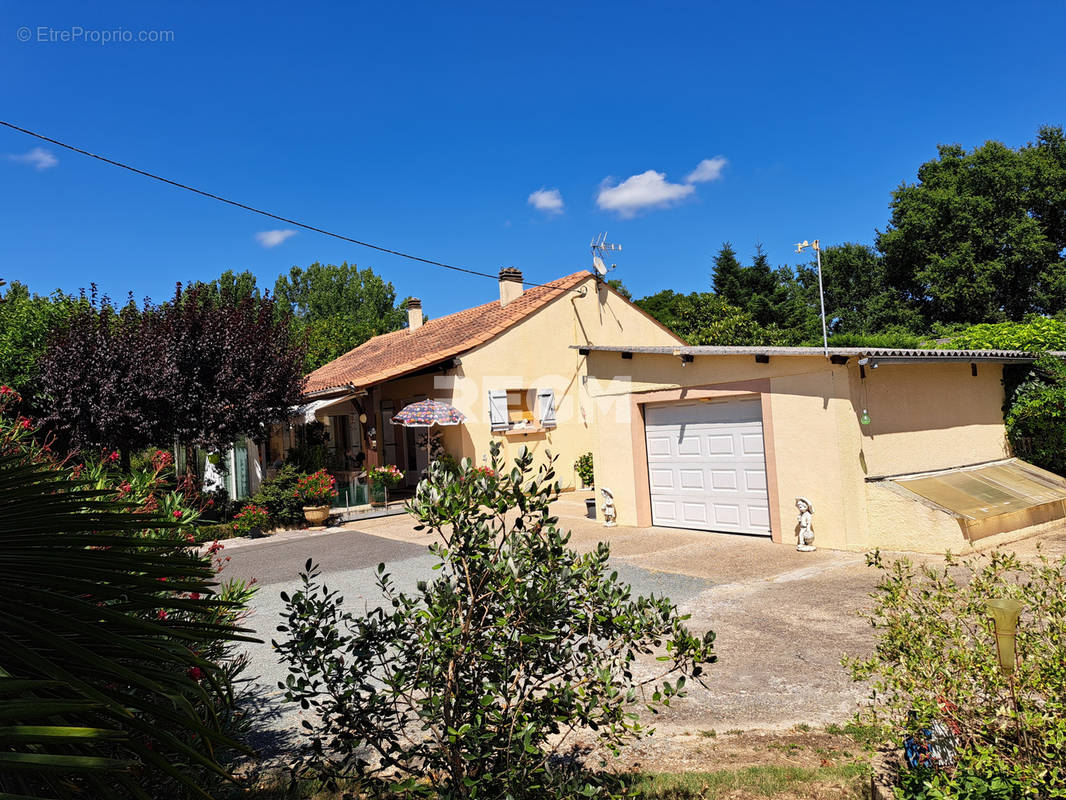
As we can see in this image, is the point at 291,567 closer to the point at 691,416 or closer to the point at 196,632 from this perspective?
the point at 691,416

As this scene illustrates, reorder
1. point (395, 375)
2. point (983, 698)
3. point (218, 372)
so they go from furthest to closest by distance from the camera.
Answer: point (395, 375)
point (218, 372)
point (983, 698)

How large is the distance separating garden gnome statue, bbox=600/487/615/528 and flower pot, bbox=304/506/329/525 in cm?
682

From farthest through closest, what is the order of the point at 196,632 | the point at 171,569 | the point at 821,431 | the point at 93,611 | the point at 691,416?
the point at 691,416, the point at 821,431, the point at 171,569, the point at 196,632, the point at 93,611

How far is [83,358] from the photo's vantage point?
1447cm

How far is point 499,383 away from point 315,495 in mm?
5684

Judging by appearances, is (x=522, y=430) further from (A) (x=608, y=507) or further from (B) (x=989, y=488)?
(B) (x=989, y=488)

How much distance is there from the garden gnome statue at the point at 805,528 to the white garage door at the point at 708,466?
32.9 inches

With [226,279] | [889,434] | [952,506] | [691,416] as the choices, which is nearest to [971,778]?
[952,506]

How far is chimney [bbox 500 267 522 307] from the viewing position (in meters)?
22.0

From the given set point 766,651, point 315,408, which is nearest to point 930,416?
point 766,651

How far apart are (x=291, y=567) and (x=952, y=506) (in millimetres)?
10262

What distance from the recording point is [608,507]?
1377 centimetres

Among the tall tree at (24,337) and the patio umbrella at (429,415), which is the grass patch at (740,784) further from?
the tall tree at (24,337)

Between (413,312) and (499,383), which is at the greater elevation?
(413,312)
